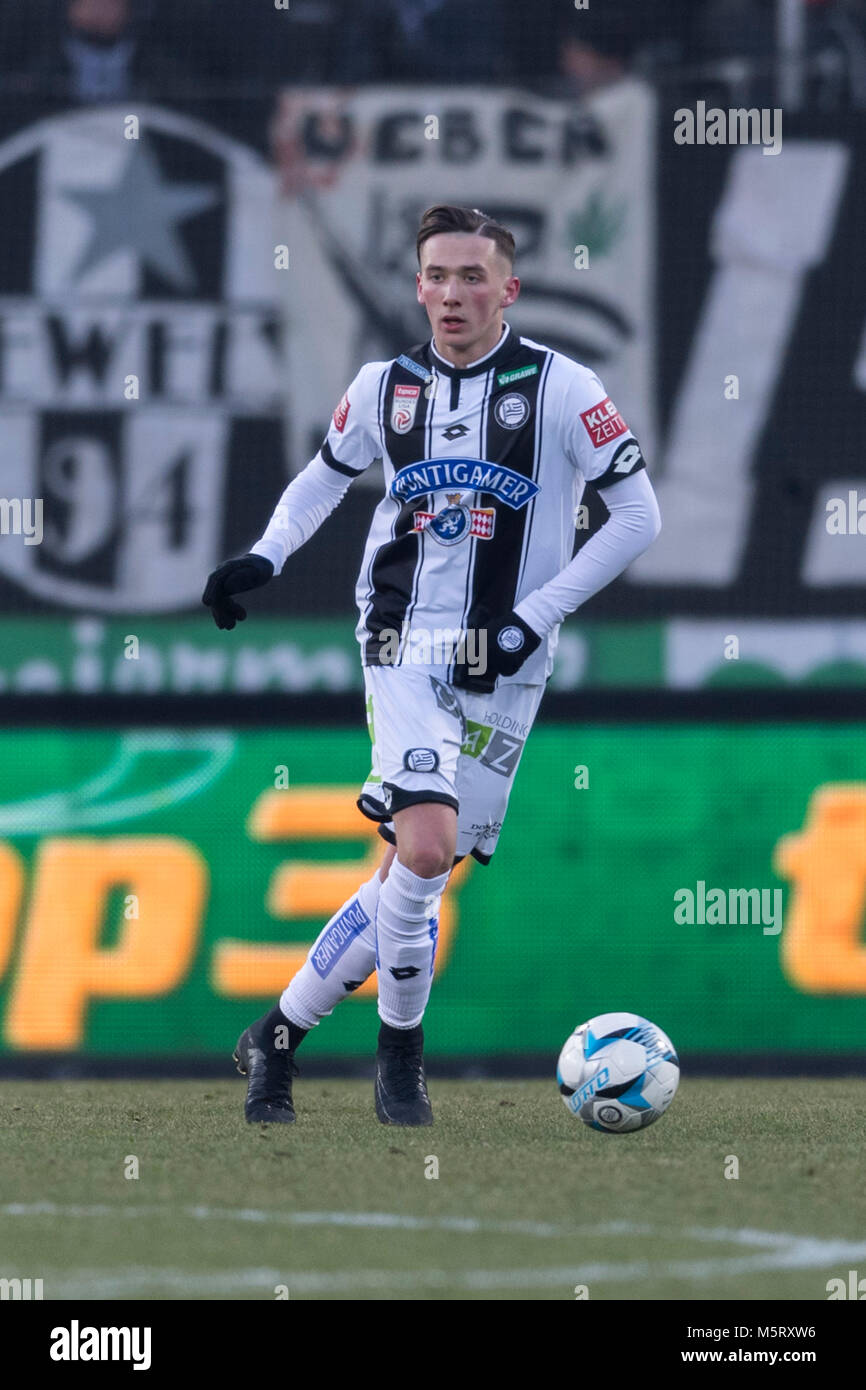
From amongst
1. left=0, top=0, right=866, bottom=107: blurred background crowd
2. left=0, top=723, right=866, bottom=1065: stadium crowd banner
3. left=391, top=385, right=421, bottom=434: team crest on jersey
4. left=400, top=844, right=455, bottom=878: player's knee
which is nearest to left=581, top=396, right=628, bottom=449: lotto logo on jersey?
left=391, top=385, right=421, bottom=434: team crest on jersey

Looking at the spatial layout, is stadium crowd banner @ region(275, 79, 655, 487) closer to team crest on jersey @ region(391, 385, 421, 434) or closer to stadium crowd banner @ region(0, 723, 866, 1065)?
stadium crowd banner @ region(0, 723, 866, 1065)

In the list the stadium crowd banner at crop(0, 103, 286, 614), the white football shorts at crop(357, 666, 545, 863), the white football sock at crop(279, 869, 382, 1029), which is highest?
the stadium crowd banner at crop(0, 103, 286, 614)

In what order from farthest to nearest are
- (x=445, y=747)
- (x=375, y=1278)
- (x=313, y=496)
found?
(x=313, y=496), (x=445, y=747), (x=375, y=1278)

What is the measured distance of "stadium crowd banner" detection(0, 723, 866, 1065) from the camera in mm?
7047

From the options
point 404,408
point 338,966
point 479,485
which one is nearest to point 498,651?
point 479,485

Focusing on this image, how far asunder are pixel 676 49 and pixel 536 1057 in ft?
11.4

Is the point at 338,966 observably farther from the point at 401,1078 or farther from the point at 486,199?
the point at 486,199

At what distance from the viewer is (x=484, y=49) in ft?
25.6

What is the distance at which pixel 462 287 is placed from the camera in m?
4.82

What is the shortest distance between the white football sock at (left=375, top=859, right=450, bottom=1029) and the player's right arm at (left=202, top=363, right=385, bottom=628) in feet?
2.27

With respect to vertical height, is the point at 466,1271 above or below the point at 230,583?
below

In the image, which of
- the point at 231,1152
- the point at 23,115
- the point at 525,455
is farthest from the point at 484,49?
the point at 231,1152

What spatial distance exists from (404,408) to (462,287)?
0.97 feet

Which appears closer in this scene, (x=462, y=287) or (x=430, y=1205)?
(x=430, y=1205)
